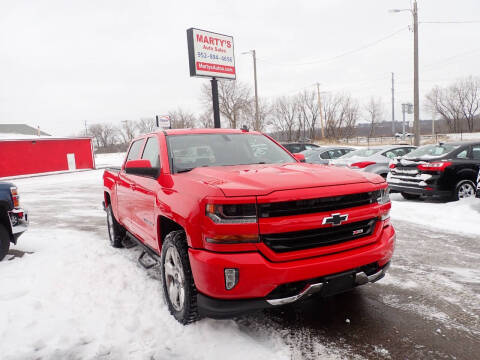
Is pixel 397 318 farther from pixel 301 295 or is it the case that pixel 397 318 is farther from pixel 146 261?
pixel 146 261

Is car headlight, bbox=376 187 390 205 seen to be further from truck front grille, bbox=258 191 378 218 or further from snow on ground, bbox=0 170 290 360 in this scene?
snow on ground, bbox=0 170 290 360

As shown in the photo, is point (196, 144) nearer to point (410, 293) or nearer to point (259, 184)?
point (259, 184)

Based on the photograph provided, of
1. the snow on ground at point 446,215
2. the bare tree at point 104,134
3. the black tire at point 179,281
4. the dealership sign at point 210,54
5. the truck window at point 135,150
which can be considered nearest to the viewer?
the black tire at point 179,281

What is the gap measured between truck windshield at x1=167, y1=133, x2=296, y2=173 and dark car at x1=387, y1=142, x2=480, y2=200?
5433 mm

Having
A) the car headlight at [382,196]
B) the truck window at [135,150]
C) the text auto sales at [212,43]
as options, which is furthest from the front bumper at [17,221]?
the text auto sales at [212,43]

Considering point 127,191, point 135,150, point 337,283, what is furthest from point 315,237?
point 135,150

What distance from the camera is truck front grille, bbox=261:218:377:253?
2.57 m

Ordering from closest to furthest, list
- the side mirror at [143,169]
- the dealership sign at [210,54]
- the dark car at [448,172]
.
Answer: the side mirror at [143,169], the dark car at [448,172], the dealership sign at [210,54]

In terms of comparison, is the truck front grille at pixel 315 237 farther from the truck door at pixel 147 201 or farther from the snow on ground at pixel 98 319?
the truck door at pixel 147 201

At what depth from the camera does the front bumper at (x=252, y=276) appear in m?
2.48

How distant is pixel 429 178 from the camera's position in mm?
8188

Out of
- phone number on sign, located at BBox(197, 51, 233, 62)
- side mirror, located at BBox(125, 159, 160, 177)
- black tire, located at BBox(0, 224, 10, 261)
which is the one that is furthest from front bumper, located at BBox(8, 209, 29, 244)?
phone number on sign, located at BBox(197, 51, 233, 62)

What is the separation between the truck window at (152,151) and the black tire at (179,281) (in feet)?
3.40

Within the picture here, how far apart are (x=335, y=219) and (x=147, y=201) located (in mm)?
2045
